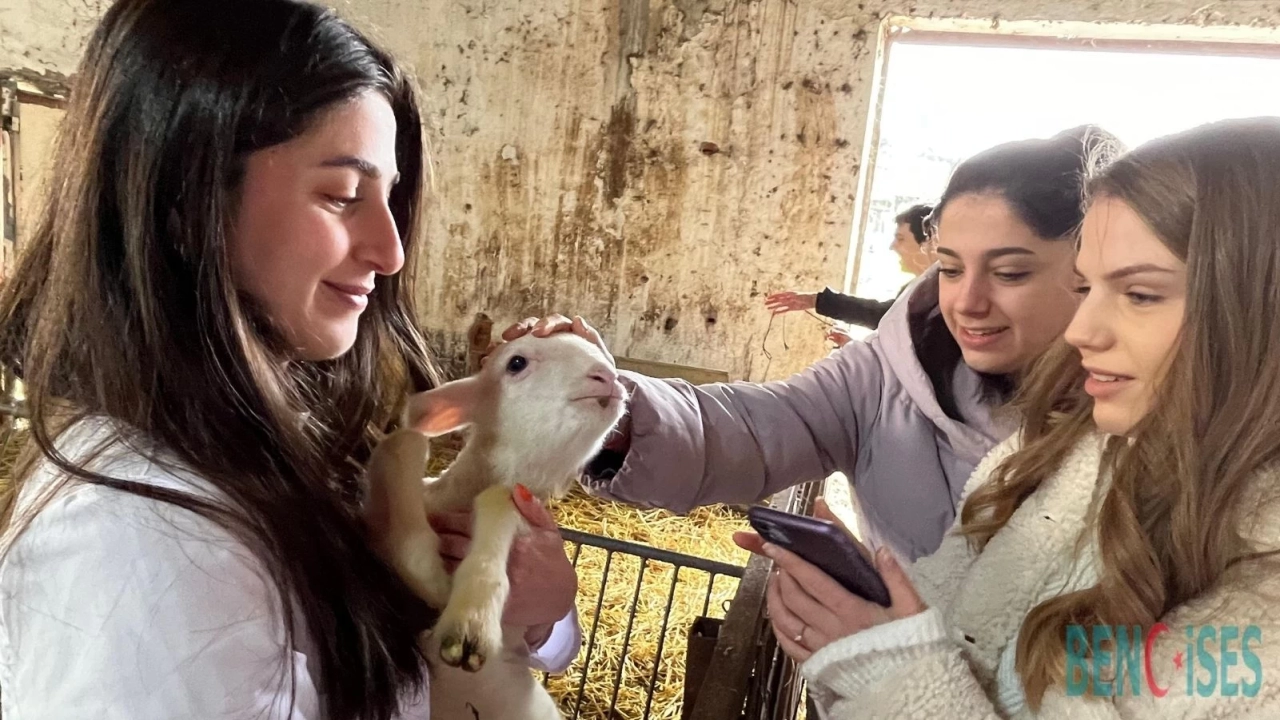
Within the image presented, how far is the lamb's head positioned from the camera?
3.10 feet

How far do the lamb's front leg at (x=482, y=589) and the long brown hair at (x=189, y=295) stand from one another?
0.23ft

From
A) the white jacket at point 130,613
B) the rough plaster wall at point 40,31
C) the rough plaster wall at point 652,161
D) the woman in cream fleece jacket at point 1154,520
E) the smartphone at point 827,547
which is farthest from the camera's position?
the rough plaster wall at point 40,31

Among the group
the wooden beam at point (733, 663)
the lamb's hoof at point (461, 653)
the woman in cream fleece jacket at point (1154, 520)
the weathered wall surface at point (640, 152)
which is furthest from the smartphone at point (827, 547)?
the weathered wall surface at point (640, 152)

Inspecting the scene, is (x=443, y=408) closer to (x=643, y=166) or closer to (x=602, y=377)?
(x=602, y=377)

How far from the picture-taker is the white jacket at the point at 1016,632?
0.76 m

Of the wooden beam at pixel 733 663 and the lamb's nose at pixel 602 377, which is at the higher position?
the lamb's nose at pixel 602 377

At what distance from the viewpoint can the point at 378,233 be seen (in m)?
0.79

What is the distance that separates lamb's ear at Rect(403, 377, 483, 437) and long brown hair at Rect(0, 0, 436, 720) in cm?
20

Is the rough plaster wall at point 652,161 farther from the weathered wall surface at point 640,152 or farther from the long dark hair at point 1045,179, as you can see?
the long dark hair at point 1045,179

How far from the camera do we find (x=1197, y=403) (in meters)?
0.82

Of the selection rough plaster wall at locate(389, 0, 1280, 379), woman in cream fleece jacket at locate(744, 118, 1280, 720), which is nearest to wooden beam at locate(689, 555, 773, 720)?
woman in cream fleece jacket at locate(744, 118, 1280, 720)

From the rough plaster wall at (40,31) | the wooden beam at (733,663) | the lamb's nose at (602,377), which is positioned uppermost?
the rough plaster wall at (40,31)

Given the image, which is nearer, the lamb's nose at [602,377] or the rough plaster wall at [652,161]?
the lamb's nose at [602,377]

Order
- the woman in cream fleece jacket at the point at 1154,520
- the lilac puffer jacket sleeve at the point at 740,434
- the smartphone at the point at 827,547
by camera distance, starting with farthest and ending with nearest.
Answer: the lilac puffer jacket sleeve at the point at 740,434 → the smartphone at the point at 827,547 → the woman in cream fleece jacket at the point at 1154,520
